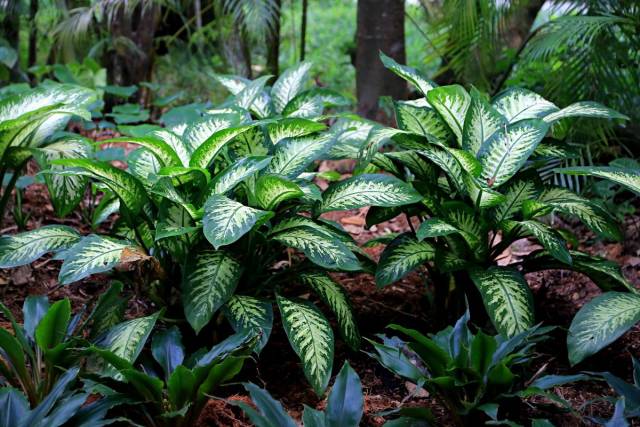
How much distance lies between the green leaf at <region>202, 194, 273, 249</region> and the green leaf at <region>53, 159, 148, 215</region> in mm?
281

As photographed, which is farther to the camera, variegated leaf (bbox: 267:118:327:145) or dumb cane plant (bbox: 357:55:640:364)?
variegated leaf (bbox: 267:118:327:145)

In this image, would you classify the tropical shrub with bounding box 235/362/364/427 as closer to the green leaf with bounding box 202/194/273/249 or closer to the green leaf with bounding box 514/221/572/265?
the green leaf with bounding box 202/194/273/249

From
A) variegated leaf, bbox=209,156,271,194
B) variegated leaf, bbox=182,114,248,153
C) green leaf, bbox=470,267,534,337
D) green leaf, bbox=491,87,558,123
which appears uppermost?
green leaf, bbox=491,87,558,123

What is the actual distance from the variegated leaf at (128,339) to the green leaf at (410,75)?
47.2 inches

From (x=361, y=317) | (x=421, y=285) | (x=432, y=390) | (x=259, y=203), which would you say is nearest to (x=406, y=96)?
(x=421, y=285)

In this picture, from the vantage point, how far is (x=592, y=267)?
7.82ft

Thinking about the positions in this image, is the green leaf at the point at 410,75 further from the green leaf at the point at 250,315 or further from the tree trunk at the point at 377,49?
the tree trunk at the point at 377,49

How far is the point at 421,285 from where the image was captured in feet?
9.87

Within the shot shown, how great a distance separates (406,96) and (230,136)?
2427 mm

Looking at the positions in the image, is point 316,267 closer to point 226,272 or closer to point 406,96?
point 226,272

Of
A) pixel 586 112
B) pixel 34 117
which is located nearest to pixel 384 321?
pixel 586 112

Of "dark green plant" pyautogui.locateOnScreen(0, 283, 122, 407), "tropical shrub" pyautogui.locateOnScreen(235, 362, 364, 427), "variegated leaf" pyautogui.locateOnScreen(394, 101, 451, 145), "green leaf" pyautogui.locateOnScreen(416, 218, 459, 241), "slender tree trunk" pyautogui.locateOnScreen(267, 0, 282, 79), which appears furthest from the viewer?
"slender tree trunk" pyautogui.locateOnScreen(267, 0, 282, 79)

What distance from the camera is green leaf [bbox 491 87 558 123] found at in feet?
8.48

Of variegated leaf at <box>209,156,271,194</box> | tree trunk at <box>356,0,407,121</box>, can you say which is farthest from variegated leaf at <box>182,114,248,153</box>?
tree trunk at <box>356,0,407,121</box>
